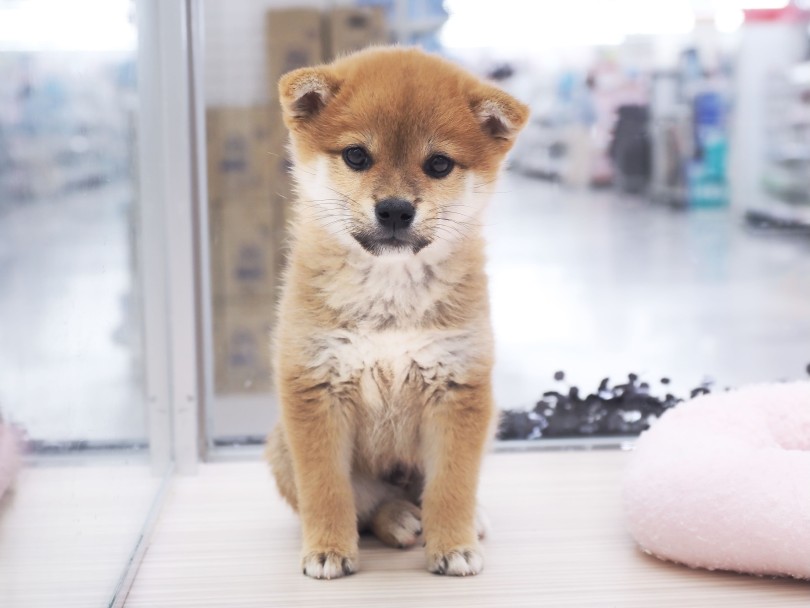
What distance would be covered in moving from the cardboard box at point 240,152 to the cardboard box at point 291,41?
9 centimetres

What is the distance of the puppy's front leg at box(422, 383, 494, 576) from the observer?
160 centimetres

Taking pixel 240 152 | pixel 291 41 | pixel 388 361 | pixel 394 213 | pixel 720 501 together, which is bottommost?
pixel 720 501

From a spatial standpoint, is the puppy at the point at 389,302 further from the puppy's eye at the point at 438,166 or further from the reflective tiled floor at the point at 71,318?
the reflective tiled floor at the point at 71,318

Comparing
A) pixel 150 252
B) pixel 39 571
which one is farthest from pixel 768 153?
pixel 39 571

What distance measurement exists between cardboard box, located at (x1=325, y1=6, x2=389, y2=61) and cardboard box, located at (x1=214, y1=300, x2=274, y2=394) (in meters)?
0.69

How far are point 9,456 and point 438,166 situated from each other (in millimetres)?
795

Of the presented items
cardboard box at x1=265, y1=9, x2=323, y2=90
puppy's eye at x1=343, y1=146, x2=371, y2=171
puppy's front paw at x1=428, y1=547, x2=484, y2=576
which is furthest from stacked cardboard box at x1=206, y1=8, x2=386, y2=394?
puppy's front paw at x1=428, y1=547, x2=484, y2=576

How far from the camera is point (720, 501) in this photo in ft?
5.12

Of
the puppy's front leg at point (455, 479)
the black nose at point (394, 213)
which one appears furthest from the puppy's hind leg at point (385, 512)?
the black nose at point (394, 213)

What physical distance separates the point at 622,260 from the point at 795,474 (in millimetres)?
1260

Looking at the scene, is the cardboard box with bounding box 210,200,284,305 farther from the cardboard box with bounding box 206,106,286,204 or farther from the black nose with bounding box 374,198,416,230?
the black nose with bounding box 374,198,416,230

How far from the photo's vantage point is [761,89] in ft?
8.38

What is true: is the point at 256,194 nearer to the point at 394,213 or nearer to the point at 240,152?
the point at 240,152

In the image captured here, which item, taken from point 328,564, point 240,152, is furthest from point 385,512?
point 240,152
